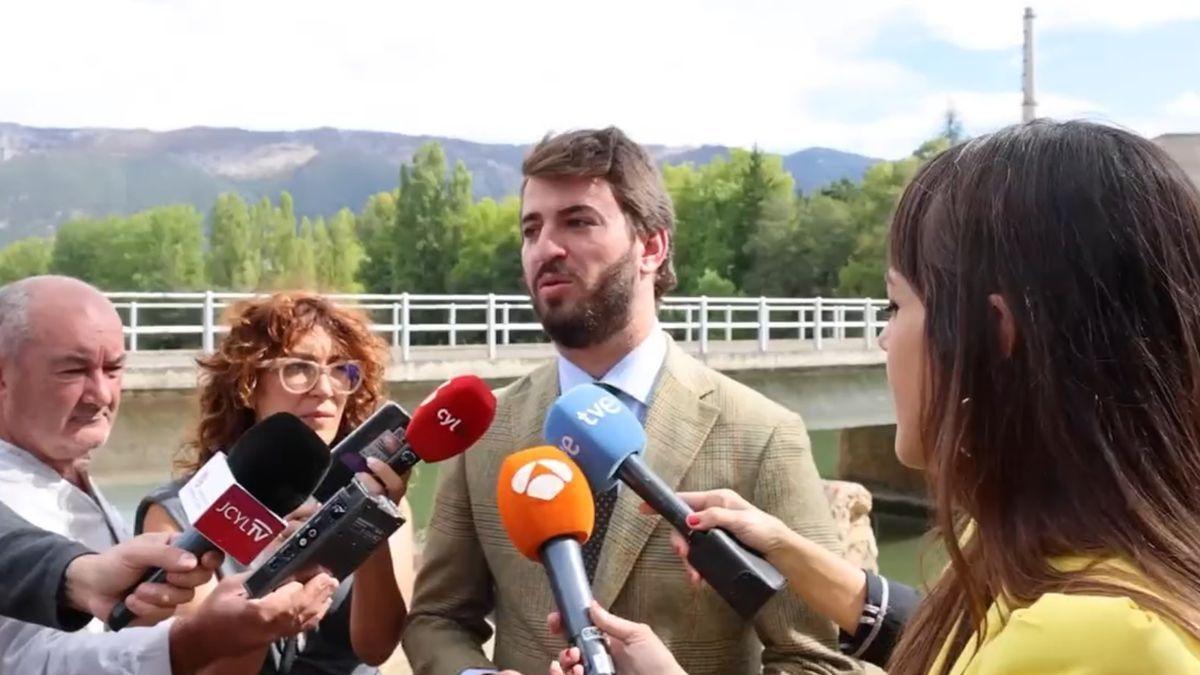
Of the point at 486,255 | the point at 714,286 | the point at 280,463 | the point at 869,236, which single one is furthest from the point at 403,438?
the point at 486,255

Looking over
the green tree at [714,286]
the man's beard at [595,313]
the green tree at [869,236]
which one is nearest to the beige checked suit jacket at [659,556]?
the man's beard at [595,313]

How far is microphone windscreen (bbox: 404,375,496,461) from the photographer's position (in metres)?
1.84

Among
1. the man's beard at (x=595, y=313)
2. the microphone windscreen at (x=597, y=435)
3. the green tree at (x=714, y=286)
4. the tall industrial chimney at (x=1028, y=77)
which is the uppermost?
the tall industrial chimney at (x=1028, y=77)

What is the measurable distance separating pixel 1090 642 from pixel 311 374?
196 cm

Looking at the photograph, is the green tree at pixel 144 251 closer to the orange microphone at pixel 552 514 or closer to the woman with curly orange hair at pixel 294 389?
the woman with curly orange hair at pixel 294 389

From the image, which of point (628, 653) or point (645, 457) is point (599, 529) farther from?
point (628, 653)

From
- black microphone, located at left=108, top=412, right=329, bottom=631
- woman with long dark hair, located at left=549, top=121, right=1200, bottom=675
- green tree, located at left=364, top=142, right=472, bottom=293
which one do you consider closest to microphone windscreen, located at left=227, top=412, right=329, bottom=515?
black microphone, located at left=108, top=412, right=329, bottom=631

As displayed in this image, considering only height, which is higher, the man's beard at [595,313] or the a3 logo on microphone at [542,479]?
the man's beard at [595,313]

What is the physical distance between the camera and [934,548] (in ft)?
4.63

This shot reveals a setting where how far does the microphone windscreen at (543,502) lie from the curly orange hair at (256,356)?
3.49 feet

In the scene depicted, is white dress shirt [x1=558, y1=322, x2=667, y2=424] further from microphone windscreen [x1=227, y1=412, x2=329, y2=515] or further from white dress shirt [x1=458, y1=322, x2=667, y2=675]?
microphone windscreen [x1=227, y1=412, x2=329, y2=515]

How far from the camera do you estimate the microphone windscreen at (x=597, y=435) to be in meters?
1.83

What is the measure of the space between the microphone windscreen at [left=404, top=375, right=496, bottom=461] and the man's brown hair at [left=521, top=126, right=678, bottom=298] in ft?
1.66

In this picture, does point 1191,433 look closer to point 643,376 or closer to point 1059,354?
point 1059,354
